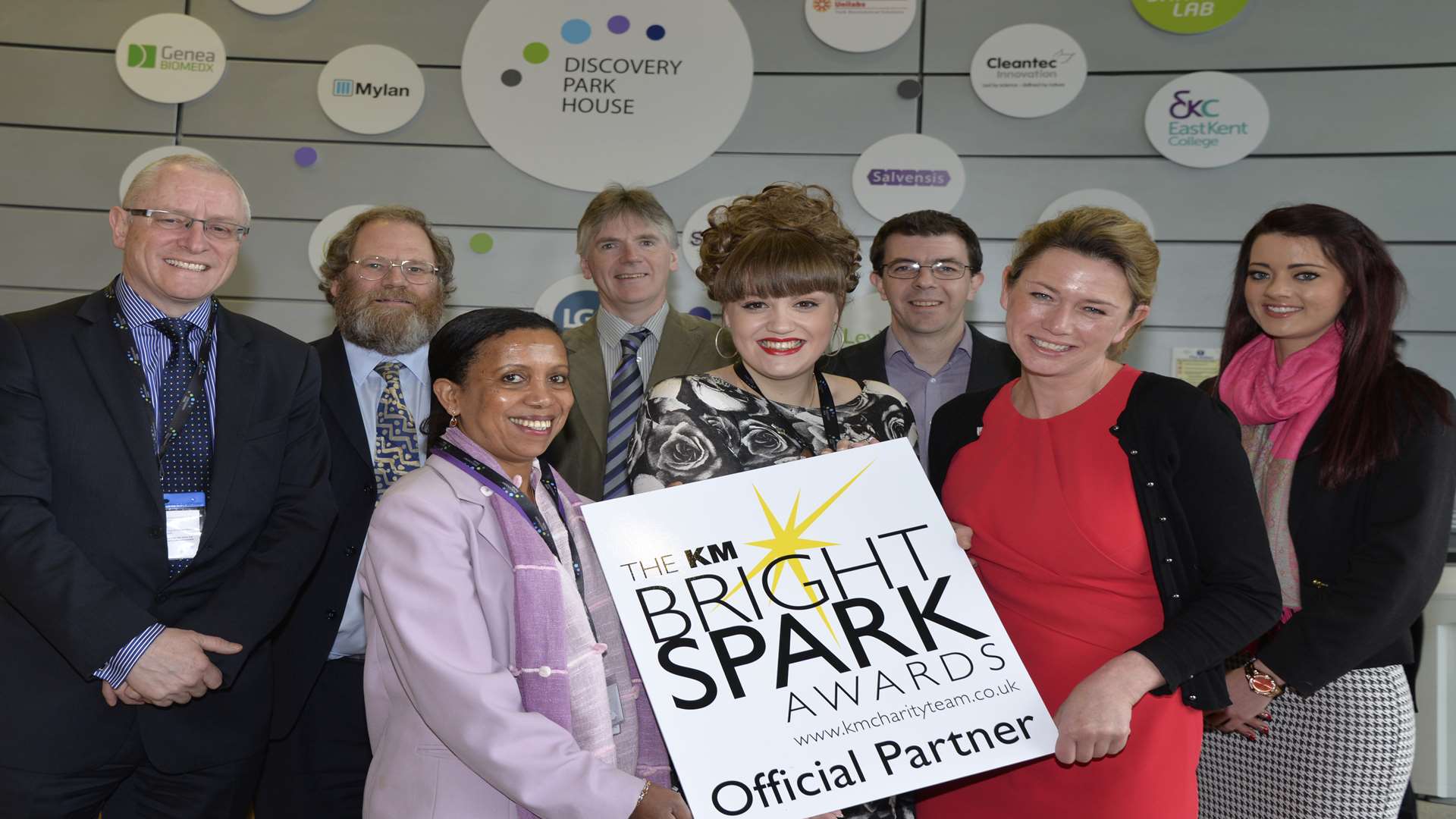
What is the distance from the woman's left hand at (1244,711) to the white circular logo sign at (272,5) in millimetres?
5075

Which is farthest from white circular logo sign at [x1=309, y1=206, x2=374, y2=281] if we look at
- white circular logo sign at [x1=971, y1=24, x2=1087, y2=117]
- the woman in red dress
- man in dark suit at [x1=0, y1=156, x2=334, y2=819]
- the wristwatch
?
the wristwatch

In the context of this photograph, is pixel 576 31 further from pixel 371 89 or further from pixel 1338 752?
pixel 1338 752

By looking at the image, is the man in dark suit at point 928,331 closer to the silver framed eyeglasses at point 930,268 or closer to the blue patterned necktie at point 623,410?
the silver framed eyeglasses at point 930,268

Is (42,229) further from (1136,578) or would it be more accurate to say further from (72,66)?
(1136,578)

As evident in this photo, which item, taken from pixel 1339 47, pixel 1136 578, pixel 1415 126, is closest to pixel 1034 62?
pixel 1339 47

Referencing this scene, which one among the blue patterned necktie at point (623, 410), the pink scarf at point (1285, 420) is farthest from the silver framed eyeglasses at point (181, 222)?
the pink scarf at point (1285, 420)

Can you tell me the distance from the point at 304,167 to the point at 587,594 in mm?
4018

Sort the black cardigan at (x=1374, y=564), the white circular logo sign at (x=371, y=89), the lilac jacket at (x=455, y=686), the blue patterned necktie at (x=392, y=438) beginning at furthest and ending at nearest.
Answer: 1. the white circular logo sign at (x=371, y=89)
2. the blue patterned necktie at (x=392, y=438)
3. the black cardigan at (x=1374, y=564)
4. the lilac jacket at (x=455, y=686)

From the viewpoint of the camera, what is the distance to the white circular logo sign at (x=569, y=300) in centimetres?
498

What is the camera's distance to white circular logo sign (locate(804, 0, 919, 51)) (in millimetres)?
4824

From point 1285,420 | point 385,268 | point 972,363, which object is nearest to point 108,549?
point 385,268

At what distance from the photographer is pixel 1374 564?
86.9 inches

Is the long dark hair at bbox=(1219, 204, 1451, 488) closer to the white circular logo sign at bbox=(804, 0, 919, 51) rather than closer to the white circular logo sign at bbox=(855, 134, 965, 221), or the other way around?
the white circular logo sign at bbox=(855, 134, 965, 221)

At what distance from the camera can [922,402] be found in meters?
3.35
